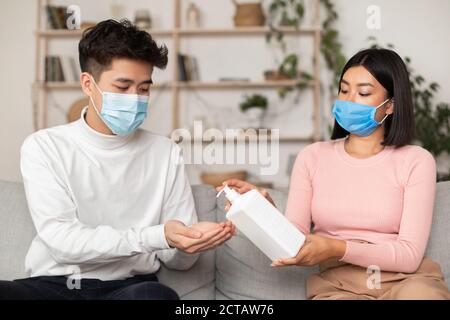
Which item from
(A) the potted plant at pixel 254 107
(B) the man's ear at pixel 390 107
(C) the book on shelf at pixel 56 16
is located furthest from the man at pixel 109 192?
(C) the book on shelf at pixel 56 16

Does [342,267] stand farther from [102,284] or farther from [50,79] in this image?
[50,79]

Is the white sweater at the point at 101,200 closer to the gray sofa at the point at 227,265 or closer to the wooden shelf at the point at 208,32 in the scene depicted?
the gray sofa at the point at 227,265

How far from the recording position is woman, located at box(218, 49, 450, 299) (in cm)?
138

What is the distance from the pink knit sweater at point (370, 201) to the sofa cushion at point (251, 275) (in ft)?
0.44

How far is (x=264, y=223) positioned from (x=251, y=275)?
508 mm

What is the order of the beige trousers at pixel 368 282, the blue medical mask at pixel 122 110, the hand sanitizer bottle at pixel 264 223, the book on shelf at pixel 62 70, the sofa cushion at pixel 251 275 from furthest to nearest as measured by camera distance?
the book on shelf at pixel 62 70 → the sofa cushion at pixel 251 275 → the blue medical mask at pixel 122 110 → the beige trousers at pixel 368 282 → the hand sanitizer bottle at pixel 264 223

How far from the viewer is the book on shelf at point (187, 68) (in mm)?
4102

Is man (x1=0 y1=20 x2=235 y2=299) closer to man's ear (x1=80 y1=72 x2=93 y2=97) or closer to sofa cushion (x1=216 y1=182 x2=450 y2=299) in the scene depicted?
man's ear (x1=80 y1=72 x2=93 y2=97)

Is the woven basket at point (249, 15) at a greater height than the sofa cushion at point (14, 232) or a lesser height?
greater

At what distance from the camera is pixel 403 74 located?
1527mm

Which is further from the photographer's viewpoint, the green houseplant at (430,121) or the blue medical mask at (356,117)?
the green houseplant at (430,121)

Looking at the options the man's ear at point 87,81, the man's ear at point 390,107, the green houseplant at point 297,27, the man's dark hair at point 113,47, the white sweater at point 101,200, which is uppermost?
the green houseplant at point 297,27

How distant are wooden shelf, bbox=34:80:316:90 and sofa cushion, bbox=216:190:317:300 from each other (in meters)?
2.50

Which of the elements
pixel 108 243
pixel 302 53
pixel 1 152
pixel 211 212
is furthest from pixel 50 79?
pixel 108 243
